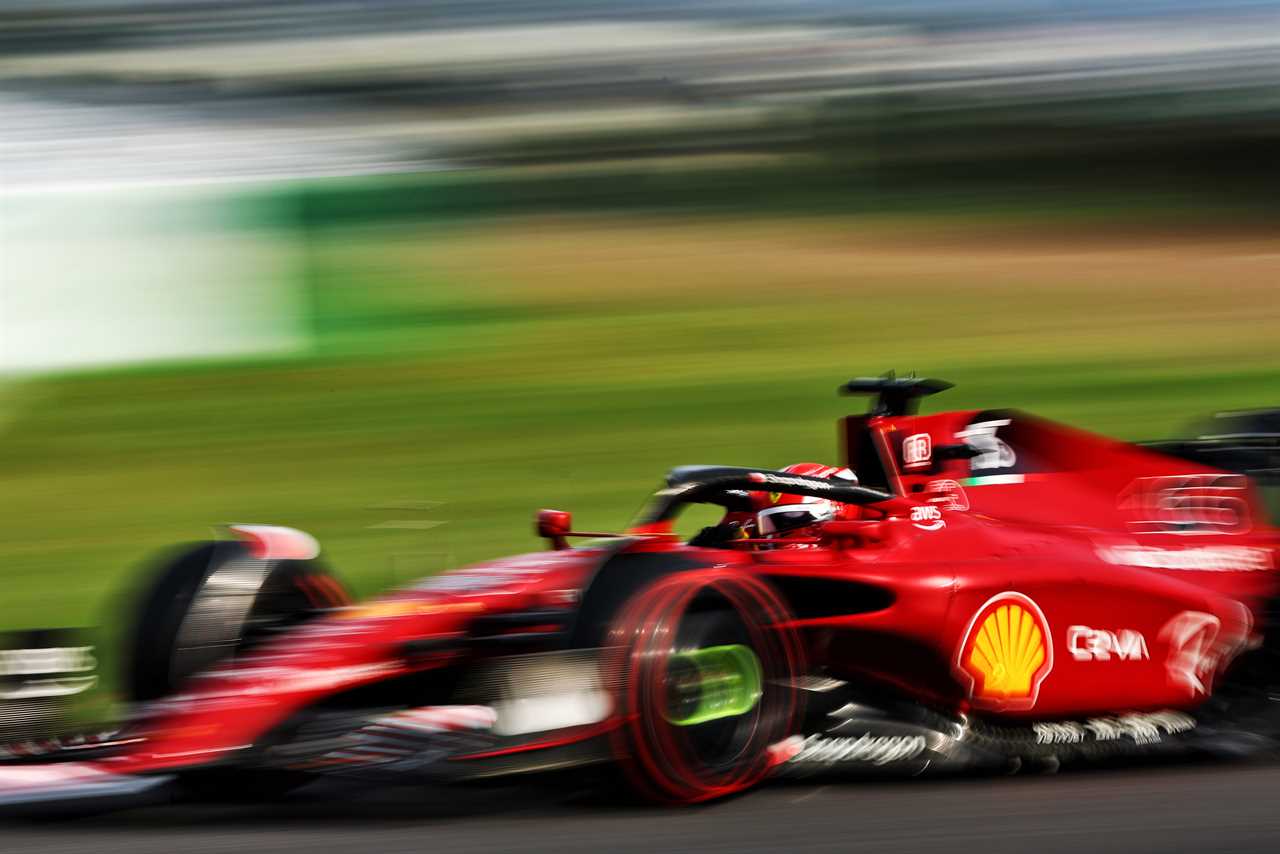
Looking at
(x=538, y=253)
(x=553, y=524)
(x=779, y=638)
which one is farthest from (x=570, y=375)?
(x=779, y=638)

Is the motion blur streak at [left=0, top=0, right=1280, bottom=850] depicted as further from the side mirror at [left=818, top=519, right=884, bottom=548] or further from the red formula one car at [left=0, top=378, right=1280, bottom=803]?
the side mirror at [left=818, top=519, right=884, bottom=548]

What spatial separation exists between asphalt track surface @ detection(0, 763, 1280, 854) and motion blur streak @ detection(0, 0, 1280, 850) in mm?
1221

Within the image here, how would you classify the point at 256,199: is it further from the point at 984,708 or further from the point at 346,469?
the point at 984,708

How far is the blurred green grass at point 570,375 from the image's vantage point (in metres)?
9.50

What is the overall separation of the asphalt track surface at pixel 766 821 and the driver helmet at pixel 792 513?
2.74ft

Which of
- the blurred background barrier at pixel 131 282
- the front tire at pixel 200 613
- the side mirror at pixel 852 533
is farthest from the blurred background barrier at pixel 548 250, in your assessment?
the side mirror at pixel 852 533

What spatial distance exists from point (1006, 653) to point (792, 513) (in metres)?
0.77

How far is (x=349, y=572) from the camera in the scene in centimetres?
829

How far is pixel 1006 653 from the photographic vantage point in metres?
4.39

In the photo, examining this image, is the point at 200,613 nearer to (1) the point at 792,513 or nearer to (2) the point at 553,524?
(2) the point at 553,524

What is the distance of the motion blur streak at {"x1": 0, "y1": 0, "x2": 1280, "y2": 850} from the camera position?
10148 mm

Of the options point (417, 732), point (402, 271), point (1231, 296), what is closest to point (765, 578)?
point (417, 732)

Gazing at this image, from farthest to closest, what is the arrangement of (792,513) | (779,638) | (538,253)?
1. (538,253)
2. (792,513)
3. (779,638)

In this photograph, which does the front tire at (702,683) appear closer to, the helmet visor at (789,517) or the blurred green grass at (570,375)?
the helmet visor at (789,517)
